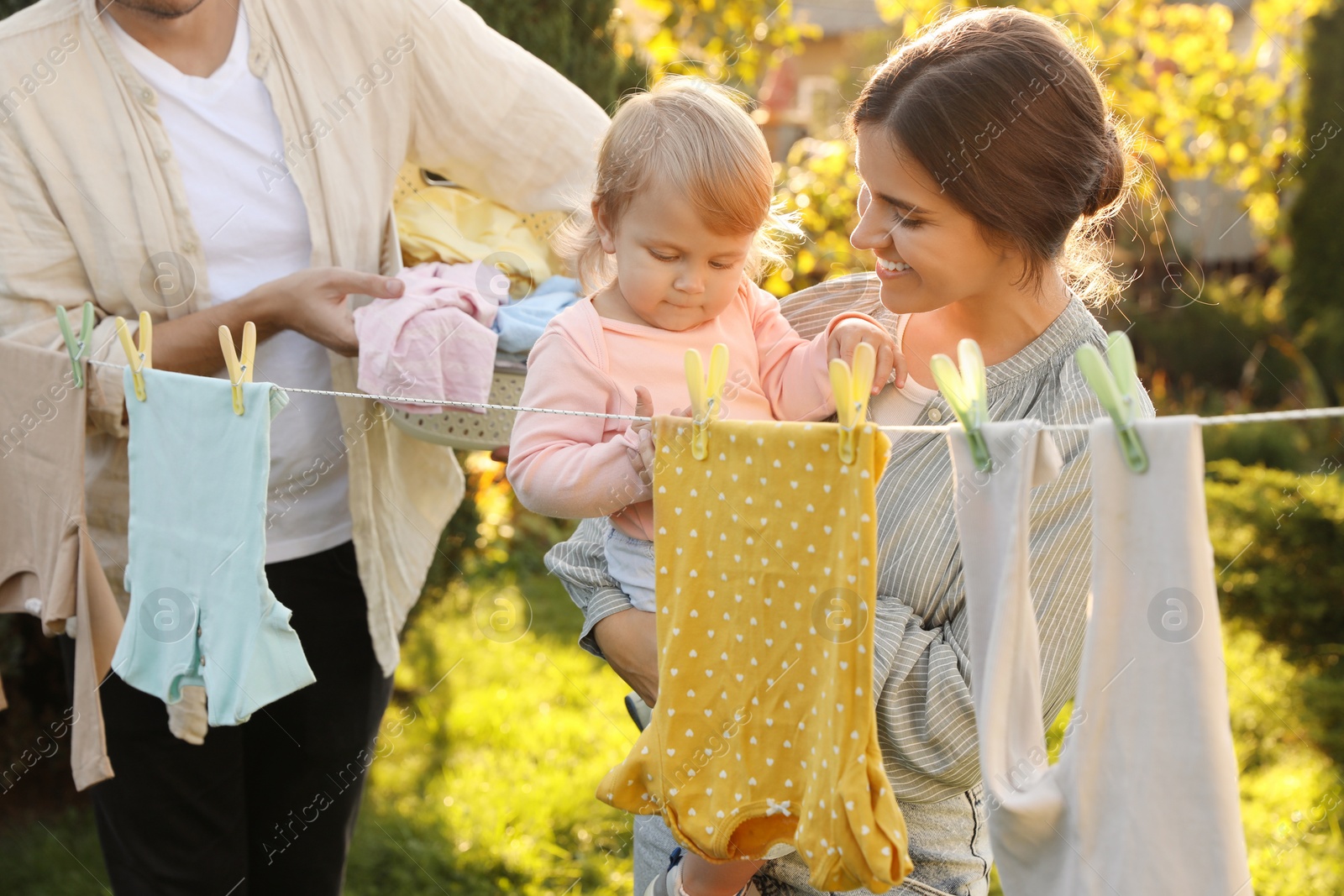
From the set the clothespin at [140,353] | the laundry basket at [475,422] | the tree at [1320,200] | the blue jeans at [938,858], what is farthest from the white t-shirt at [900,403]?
the tree at [1320,200]

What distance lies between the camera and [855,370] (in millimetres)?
1307

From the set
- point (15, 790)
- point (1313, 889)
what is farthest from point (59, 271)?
point (1313, 889)

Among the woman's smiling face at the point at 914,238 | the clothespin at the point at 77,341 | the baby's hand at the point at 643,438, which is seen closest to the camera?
the baby's hand at the point at 643,438

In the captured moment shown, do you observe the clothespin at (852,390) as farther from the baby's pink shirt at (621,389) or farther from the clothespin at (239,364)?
the clothespin at (239,364)

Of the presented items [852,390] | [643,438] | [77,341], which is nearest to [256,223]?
[77,341]

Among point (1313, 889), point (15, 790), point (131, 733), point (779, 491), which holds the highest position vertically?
point (779, 491)

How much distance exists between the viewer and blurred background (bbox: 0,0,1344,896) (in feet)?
12.4

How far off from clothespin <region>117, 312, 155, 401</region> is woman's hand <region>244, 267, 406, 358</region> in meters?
0.30

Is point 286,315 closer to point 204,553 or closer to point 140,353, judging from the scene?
point 140,353

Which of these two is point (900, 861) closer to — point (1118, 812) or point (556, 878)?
point (1118, 812)

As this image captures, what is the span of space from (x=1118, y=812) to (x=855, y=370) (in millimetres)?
524

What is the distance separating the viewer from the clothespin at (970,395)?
1.25 m

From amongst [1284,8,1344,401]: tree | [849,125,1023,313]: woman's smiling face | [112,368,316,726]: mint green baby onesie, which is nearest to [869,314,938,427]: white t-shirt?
[849,125,1023,313]: woman's smiling face

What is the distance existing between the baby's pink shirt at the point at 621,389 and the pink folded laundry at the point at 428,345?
0.37m
